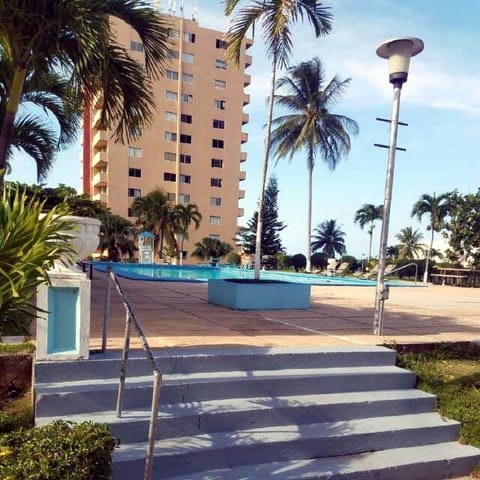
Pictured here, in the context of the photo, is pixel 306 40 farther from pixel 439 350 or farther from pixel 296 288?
pixel 439 350

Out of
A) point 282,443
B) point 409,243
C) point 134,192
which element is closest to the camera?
point 282,443

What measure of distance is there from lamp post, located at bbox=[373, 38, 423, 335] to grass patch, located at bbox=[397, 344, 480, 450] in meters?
0.81

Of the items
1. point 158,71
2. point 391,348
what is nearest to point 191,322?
point 391,348

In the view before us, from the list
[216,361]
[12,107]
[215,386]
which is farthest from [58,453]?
[12,107]

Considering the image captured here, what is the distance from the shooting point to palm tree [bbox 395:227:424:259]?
51.3 meters

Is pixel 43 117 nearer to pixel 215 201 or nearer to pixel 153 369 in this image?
pixel 153 369

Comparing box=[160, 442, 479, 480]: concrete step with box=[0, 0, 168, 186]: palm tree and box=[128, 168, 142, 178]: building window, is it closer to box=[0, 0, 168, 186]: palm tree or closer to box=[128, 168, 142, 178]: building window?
box=[0, 0, 168, 186]: palm tree

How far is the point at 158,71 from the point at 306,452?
16.5ft

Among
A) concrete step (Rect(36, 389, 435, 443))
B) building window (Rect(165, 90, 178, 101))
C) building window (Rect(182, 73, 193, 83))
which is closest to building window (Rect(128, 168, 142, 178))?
building window (Rect(165, 90, 178, 101))

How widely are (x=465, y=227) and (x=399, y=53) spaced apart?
19226 mm

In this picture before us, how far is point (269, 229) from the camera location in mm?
41406

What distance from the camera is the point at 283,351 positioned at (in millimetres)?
4125

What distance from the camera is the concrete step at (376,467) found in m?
2.94

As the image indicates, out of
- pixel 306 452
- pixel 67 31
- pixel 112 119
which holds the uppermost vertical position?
pixel 67 31
